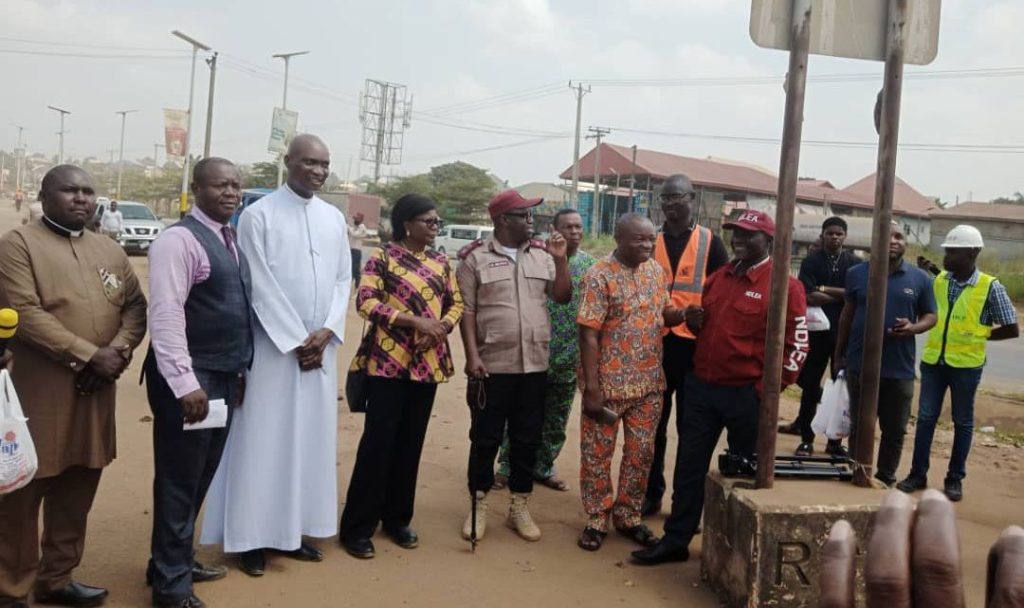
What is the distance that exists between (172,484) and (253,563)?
27.1 inches

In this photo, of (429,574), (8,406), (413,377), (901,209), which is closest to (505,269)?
(413,377)

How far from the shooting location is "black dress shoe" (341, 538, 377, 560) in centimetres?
425

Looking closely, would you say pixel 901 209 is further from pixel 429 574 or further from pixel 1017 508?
pixel 429 574

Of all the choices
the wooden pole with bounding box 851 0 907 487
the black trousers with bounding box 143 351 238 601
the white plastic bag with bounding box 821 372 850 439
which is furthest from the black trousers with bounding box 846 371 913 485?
the black trousers with bounding box 143 351 238 601

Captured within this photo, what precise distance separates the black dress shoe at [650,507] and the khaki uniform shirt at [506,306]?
122 centimetres

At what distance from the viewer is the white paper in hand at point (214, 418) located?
3.45 m

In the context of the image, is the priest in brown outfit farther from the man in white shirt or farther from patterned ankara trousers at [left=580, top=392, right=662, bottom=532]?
the man in white shirt

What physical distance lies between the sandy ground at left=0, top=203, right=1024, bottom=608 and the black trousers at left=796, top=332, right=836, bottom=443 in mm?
1308

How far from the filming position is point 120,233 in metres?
Answer: 22.3

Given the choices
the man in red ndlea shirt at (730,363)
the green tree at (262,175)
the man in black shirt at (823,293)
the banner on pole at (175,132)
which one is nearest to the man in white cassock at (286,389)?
the man in red ndlea shirt at (730,363)

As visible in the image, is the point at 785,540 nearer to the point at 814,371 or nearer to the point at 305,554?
the point at 305,554

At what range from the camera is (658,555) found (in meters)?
4.32

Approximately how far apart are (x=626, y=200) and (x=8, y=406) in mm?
40099

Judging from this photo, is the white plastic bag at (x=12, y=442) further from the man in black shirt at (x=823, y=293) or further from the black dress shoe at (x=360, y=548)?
the man in black shirt at (x=823, y=293)
